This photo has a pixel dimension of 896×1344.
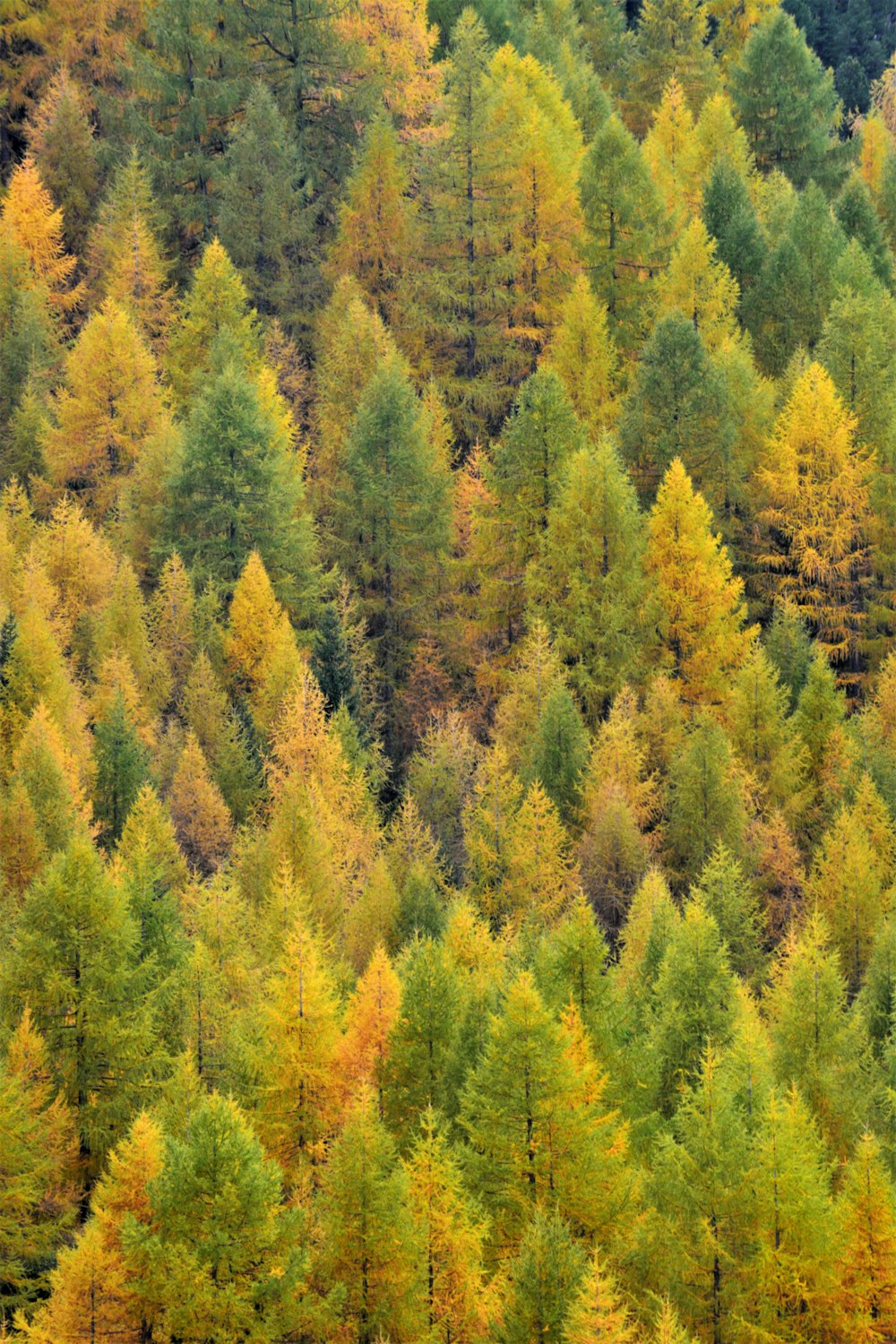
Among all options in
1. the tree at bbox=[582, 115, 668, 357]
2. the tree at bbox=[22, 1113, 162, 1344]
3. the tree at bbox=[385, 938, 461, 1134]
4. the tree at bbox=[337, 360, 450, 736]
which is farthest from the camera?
the tree at bbox=[582, 115, 668, 357]

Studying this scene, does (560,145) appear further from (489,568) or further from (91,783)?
(91,783)

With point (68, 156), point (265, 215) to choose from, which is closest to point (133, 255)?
point (265, 215)

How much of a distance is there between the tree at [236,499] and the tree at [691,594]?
1216cm

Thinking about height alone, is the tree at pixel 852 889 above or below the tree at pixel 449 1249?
above

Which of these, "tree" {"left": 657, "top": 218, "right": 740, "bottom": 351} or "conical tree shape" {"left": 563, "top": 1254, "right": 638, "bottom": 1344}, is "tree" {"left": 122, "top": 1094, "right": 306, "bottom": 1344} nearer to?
"conical tree shape" {"left": 563, "top": 1254, "right": 638, "bottom": 1344}

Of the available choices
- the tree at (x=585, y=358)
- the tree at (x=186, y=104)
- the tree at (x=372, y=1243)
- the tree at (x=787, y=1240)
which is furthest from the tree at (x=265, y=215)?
the tree at (x=787, y=1240)

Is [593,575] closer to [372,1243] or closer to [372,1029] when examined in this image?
[372,1029]

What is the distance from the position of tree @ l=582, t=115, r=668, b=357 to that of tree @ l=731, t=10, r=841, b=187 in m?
15.7

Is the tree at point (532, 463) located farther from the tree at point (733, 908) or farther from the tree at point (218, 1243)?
the tree at point (218, 1243)

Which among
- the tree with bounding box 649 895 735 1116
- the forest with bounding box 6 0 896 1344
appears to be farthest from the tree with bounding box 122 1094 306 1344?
the tree with bounding box 649 895 735 1116

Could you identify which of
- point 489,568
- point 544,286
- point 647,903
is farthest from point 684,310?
point 647,903

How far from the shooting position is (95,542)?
67.2 meters

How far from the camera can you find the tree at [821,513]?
2788 inches

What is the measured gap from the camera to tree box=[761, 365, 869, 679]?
70812mm
